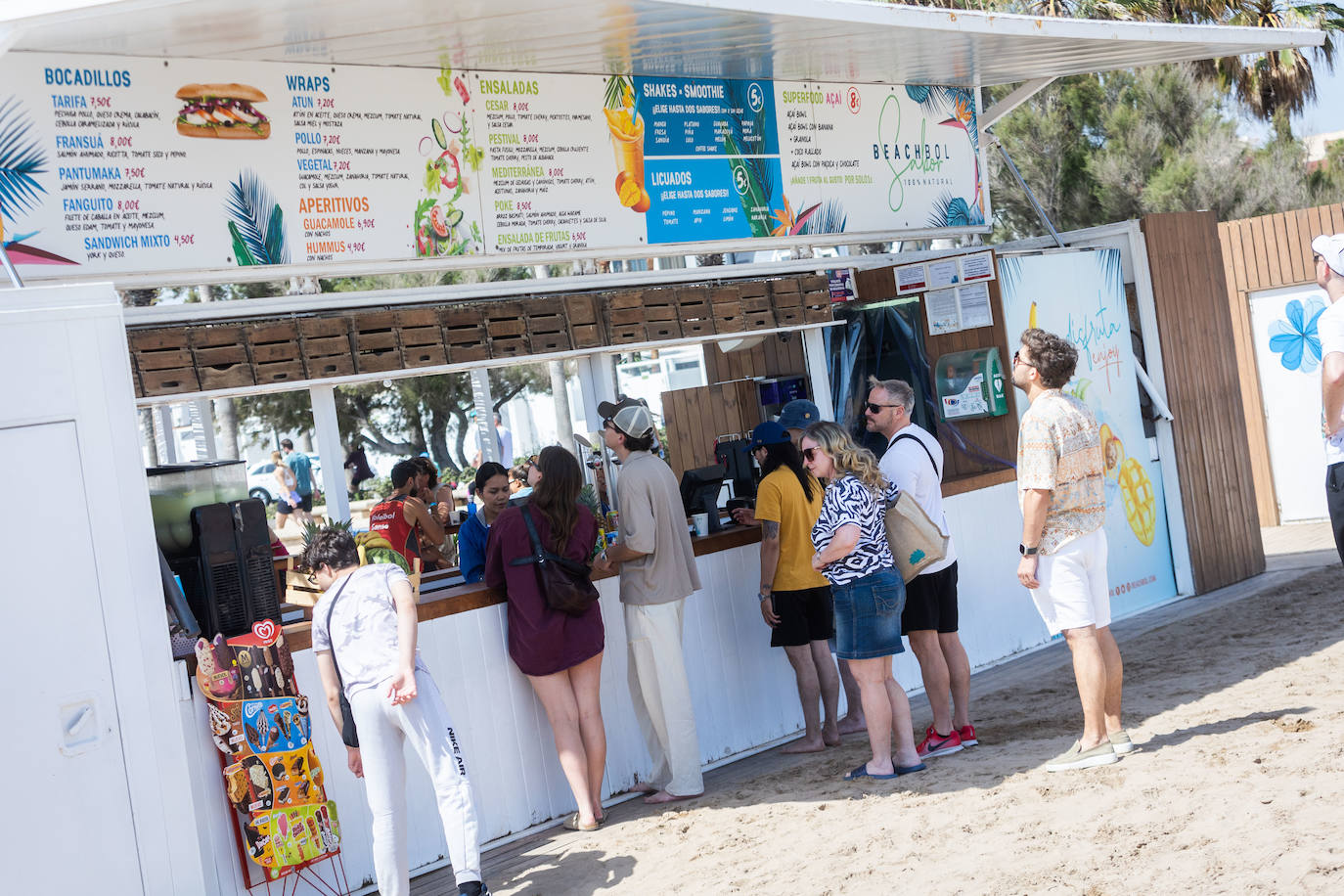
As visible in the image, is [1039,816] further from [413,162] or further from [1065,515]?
[413,162]

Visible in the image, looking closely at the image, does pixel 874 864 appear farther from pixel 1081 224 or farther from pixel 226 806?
pixel 1081 224

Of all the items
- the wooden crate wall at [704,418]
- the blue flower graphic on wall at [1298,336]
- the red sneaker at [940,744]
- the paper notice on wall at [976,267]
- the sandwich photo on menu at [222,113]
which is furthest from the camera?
the blue flower graphic on wall at [1298,336]

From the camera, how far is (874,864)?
179 inches

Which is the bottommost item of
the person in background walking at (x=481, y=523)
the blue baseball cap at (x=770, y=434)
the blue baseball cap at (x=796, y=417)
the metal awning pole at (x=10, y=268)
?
the person in background walking at (x=481, y=523)

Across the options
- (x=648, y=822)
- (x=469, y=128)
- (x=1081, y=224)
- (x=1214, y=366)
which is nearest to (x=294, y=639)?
(x=648, y=822)

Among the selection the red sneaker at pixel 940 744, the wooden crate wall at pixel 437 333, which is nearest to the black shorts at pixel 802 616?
the red sneaker at pixel 940 744

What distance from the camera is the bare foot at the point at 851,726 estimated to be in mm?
6672

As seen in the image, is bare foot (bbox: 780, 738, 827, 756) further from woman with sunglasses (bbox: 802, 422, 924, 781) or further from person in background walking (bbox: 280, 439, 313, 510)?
person in background walking (bbox: 280, 439, 313, 510)

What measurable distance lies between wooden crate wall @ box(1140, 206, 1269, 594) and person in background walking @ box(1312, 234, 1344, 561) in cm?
439

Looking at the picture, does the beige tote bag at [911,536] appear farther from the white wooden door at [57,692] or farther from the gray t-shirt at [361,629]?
the white wooden door at [57,692]

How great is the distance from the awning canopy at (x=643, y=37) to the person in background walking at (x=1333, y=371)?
8.44ft

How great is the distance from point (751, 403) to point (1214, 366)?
3.97 metres

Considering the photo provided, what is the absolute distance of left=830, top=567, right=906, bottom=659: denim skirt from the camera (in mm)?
5344

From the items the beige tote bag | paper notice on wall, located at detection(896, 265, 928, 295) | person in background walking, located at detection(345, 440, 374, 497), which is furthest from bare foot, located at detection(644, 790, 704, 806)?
person in background walking, located at detection(345, 440, 374, 497)
